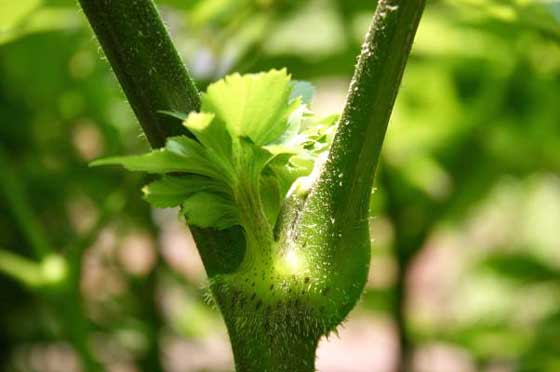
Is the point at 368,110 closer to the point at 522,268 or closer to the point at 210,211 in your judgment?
the point at 210,211

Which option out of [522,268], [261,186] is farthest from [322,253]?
[522,268]

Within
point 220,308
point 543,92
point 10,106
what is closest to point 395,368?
point 543,92

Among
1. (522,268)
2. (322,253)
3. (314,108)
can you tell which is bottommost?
(322,253)

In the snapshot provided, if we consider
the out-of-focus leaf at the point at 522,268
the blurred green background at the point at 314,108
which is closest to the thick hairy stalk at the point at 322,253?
the blurred green background at the point at 314,108

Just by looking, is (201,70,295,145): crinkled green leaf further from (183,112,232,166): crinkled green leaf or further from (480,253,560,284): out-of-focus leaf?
(480,253,560,284): out-of-focus leaf

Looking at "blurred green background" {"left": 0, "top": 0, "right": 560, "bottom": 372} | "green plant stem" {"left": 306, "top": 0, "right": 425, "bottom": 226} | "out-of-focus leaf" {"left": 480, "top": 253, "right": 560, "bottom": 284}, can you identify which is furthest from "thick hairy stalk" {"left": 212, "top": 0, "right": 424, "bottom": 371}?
"out-of-focus leaf" {"left": 480, "top": 253, "right": 560, "bottom": 284}

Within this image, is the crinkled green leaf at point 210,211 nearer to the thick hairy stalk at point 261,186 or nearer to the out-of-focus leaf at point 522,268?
the thick hairy stalk at point 261,186
